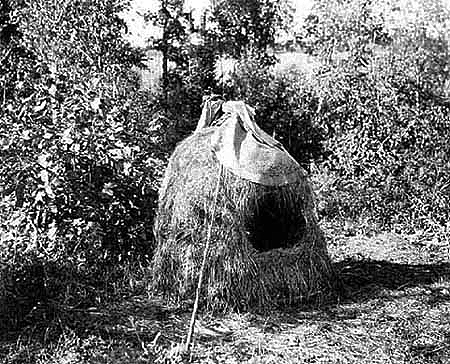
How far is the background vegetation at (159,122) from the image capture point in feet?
17.8

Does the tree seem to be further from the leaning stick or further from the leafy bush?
the leaning stick

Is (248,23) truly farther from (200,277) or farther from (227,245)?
(200,277)

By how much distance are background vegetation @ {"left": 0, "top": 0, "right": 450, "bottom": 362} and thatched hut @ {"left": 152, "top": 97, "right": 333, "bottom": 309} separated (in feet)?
1.99

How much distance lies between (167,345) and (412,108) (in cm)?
611

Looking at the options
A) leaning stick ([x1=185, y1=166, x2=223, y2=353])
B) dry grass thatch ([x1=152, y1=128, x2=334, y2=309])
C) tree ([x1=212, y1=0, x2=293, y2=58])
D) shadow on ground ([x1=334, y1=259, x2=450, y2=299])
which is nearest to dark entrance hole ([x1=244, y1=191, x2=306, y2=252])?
dry grass thatch ([x1=152, y1=128, x2=334, y2=309])

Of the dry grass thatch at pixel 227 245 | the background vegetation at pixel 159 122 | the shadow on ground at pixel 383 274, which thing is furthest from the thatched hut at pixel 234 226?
the background vegetation at pixel 159 122

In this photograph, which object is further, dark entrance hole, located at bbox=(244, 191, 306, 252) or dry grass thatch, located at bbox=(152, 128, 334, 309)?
dark entrance hole, located at bbox=(244, 191, 306, 252)

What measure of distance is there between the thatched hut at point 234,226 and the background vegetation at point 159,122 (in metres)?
0.61

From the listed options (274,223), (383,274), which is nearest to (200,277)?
(274,223)

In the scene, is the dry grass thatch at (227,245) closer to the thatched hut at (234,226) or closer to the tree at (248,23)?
the thatched hut at (234,226)

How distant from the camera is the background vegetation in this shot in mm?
5430

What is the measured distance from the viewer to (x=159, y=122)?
22.4ft

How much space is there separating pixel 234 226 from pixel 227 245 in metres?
0.17

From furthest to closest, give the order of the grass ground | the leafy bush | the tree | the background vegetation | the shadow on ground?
1. the tree
2. the shadow on ground
3. the background vegetation
4. the leafy bush
5. the grass ground
